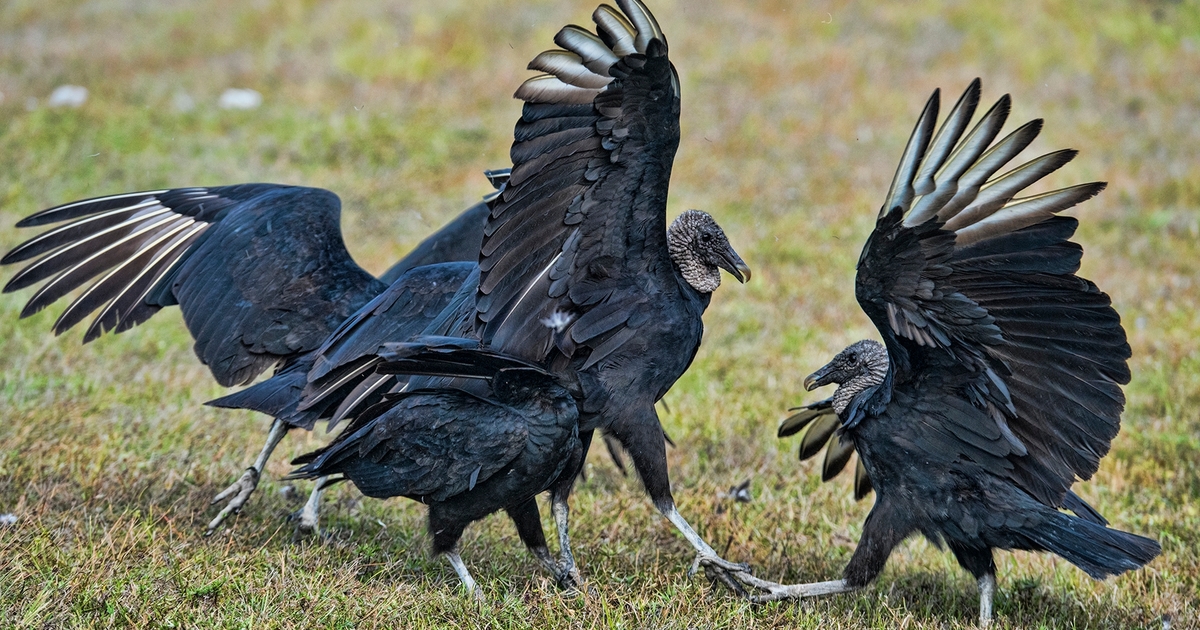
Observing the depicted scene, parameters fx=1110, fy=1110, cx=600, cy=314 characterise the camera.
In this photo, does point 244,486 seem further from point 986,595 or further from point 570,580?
point 986,595

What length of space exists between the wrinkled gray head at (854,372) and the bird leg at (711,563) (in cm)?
73

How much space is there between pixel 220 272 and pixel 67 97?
735 centimetres

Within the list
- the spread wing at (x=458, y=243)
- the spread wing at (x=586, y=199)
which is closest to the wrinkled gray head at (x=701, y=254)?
the spread wing at (x=586, y=199)

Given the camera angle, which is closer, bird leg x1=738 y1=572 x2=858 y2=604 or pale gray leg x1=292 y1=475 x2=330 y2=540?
bird leg x1=738 y1=572 x2=858 y2=604

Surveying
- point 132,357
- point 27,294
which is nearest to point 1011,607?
point 132,357

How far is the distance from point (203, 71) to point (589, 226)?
9.47 meters

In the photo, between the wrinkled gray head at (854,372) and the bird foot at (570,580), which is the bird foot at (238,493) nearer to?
the bird foot at (570,580)

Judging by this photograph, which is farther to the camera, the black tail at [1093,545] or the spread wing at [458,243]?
the spread wing at [458,243]

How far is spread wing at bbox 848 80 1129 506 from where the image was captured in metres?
3.42

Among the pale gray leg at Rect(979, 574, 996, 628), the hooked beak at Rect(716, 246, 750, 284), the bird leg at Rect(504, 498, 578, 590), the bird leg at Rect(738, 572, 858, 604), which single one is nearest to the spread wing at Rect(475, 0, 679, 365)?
the hooked beak at Rect(716, 246, 750, 284)

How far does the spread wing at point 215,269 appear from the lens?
183 inches

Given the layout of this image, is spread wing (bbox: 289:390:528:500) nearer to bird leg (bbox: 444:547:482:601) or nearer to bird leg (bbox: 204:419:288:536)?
bird leg (bbox: 444:547:482:601)

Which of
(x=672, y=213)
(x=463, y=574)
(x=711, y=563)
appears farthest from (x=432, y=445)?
(x=672, y=213)

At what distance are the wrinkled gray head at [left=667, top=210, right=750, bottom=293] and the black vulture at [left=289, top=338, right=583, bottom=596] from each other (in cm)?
77
